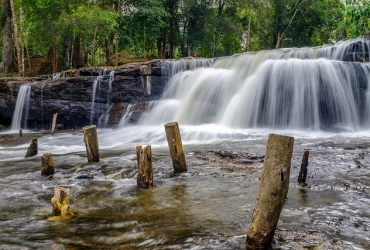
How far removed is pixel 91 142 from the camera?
8328 mm

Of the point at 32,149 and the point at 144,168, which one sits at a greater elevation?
the point at 144,168

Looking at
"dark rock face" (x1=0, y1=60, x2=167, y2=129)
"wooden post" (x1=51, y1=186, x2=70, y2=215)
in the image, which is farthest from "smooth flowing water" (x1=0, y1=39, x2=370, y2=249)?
"dark rock face" (x1=0, y1=60, x2=167, y2=129)

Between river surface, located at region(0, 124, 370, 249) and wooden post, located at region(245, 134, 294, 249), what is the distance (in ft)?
1.06

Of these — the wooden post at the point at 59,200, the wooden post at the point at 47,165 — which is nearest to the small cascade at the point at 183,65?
the wooden post at the point at 47,165

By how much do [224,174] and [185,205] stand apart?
210 centimetres

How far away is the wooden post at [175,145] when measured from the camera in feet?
22.3

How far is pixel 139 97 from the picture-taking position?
20.1m

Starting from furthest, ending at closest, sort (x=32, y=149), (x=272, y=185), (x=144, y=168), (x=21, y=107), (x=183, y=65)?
1. (x=183, y=65)
2. (x=21, y=107)
3. (x=32, y=149)
4. (x=144, y=168)
5. (x=272, y=185)

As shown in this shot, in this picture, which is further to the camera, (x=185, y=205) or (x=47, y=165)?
(x=47, y=165)

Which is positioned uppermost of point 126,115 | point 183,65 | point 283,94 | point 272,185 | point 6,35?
point 6,35

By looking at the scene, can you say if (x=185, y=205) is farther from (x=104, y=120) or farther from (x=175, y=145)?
(x=104, y=120)

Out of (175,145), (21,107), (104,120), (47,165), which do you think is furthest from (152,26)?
(175,145)

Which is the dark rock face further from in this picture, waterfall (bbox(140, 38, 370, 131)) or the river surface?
the river surface

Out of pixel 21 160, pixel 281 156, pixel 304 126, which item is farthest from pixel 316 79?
pixel 281 156
